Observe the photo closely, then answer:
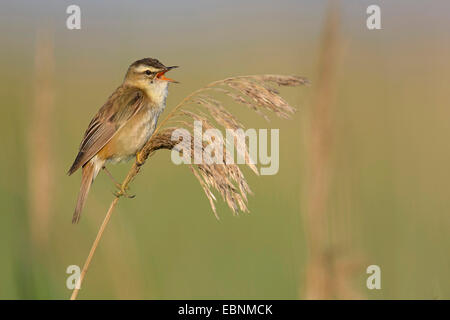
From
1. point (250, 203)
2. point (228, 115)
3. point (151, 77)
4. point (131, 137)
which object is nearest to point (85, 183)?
point (131, 137)

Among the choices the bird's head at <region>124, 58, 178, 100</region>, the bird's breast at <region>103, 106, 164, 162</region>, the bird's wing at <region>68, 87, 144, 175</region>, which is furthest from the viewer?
the bird's head at <region>124, 58, 178, 100</region>

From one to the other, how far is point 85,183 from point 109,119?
1.33 ft

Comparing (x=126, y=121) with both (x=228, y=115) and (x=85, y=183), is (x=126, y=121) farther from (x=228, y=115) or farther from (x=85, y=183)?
(x=228, y=115)

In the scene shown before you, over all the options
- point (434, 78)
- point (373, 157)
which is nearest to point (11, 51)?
point (373, 157)

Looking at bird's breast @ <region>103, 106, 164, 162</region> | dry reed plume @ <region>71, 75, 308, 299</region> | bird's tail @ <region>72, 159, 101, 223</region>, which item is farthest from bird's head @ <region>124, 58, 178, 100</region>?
dry reed plume @ <region>71, 75, 308, 299</region>

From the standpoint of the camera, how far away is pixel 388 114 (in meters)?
5.35

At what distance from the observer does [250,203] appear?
6.18m

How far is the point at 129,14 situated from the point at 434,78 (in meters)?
3.56

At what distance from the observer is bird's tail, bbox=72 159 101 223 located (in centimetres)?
328

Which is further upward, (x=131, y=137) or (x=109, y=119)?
(x=109, y=119)

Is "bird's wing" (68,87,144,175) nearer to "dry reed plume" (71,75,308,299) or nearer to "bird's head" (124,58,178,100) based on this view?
"bird's head" (124,58,178,100)

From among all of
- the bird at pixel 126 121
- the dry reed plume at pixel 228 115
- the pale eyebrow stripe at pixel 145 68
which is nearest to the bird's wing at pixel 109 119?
the bird at pixel 126 121

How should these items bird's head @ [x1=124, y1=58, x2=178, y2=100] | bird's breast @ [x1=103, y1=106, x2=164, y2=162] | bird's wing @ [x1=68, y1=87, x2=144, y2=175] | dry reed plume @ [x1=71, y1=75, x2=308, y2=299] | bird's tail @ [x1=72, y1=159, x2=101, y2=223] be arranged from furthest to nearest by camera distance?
bird's head @ [x1=124, y1=58, x2=178, y2=100]
bird's breast @ [x1=103, y1=106, x2=164, y2=162]
bird's wing @ [x1=68, y1=87, x2=144, y2=175]
bird's tail @ [x1=72, y1=159, x2=101, y2=223]
dry reed plume @ [x1=71, y1=75, x2=308, y2=299]

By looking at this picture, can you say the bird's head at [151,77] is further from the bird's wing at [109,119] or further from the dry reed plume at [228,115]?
the dry reed plume at [228,115]
